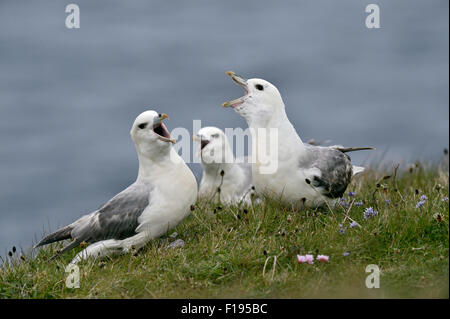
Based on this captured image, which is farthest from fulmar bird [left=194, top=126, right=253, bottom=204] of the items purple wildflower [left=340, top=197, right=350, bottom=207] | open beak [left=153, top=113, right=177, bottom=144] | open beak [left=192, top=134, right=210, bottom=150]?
open beak [left=153, top=113, right=177, bottom=144]

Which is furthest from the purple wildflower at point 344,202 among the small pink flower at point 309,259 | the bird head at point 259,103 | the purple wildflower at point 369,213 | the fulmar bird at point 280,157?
the small pink flower at point 309,259

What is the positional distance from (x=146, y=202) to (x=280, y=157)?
4.96 ft

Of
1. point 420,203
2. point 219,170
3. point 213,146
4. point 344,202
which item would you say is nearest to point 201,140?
point 213,146

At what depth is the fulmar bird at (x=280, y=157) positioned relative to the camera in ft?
24.5

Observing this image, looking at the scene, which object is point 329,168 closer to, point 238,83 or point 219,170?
point 238,83

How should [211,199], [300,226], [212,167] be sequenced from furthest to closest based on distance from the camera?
1. [212,167]
2. [211,199]
3. [300,226]

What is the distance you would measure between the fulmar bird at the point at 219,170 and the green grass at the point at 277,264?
1.91 meters

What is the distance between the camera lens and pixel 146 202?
729 cm

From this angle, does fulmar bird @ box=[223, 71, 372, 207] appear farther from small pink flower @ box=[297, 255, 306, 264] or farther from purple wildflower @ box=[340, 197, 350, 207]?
small pink flower @ box=[297, 255, 306, 264]

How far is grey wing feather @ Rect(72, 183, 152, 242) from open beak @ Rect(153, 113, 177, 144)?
558mm

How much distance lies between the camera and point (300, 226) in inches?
282
